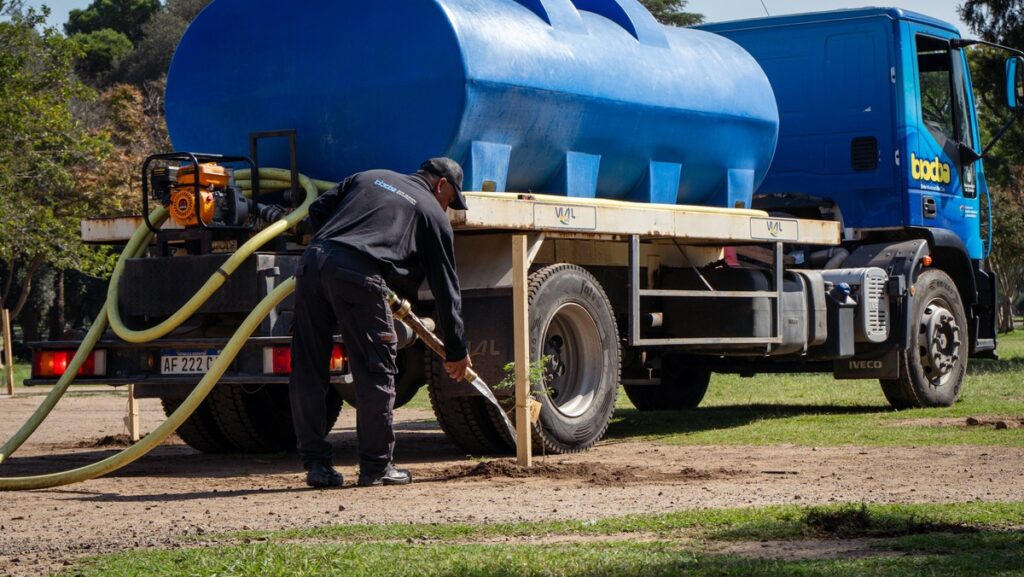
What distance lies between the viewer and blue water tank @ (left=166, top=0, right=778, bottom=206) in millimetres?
9641

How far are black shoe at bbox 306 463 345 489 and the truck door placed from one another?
24.9ft

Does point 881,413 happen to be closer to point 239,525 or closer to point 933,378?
point 933,378

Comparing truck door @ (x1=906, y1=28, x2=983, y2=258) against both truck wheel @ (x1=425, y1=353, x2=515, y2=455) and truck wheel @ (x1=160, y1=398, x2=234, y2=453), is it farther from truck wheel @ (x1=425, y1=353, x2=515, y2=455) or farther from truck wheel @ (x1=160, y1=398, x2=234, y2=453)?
truck wheel @ (x1=160, y1=398, x2=234, y2=453)

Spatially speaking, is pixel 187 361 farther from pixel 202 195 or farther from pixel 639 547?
pixel 639 547

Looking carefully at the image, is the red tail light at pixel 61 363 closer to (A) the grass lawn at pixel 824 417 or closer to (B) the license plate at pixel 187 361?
(B) the license plate at pixel 187 361

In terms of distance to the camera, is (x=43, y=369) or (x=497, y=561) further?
(x=43, y=369)

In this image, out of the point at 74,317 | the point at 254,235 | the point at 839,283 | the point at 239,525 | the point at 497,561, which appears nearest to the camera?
the point at 497,561

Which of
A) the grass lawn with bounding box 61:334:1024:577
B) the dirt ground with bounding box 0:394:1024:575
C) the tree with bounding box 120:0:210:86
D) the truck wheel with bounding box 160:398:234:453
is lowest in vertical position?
the dirt ground with bounding box 0:394:1024:575

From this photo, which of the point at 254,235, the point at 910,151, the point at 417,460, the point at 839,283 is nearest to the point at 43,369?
the point at 254,235

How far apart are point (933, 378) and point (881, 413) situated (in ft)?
2.58

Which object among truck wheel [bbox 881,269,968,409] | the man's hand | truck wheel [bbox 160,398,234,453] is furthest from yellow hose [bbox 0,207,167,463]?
truck wheel [bbox 881,269,968,409]

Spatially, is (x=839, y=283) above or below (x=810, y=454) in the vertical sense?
above

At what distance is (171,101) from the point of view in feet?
34.7

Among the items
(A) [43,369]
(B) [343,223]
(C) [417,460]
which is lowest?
(C) [417,460]
